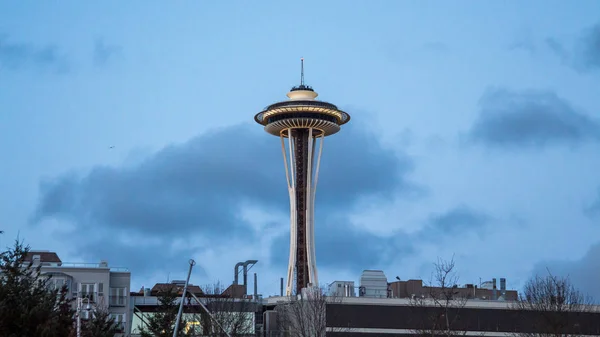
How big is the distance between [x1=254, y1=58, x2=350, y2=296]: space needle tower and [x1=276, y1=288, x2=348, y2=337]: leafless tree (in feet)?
153

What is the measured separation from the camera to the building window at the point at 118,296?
11312 centimetres

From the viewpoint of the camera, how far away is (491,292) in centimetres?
12362

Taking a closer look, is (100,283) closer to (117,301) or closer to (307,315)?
(117,301)

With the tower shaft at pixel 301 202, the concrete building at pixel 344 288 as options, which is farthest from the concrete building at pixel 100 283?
the tower shaft at pixel 301 202

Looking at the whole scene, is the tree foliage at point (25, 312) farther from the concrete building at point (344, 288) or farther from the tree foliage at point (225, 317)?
the concrete building at point (344, 288)

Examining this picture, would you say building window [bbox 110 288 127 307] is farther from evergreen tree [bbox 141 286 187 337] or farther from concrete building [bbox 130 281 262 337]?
evergreen tree [bbox 141 286 187 337]

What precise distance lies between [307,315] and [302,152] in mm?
70789

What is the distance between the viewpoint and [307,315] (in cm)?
9888

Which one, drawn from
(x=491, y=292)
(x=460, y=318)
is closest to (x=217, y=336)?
(x=460, y=318)

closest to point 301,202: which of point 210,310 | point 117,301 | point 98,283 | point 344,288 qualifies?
point 344,288

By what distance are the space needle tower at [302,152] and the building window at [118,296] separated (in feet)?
156

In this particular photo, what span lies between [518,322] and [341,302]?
62.4ft

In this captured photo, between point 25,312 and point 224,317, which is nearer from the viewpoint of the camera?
point 25,312

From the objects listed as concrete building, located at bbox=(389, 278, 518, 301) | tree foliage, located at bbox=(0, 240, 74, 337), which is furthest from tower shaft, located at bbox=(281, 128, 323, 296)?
tree foliage, located at bbox=(0, 240, 74, 337)
